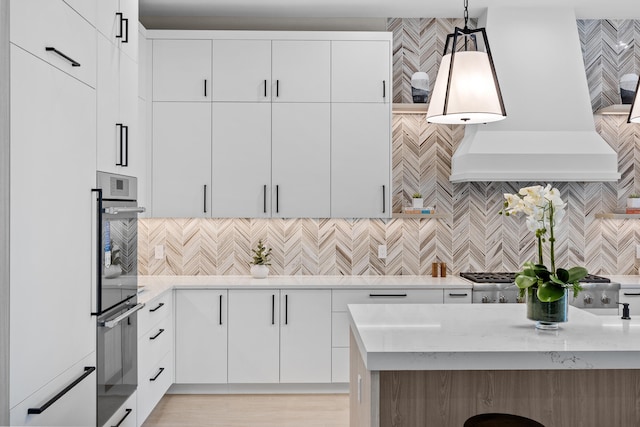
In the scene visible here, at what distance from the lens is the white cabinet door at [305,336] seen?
4.09 meters

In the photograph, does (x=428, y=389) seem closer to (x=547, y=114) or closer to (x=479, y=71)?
(x=479, y=71)

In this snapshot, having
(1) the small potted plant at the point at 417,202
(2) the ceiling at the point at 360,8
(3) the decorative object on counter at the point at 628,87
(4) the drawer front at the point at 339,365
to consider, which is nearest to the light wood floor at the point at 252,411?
(4) the drawer front at the point at 339,365

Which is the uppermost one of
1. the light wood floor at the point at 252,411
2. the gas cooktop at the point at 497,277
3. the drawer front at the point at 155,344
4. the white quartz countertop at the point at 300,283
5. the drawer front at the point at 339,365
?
the gas cooktop at the point at 497,277

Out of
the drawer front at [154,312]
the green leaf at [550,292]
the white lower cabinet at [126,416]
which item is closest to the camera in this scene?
the green leaf at [550,292]

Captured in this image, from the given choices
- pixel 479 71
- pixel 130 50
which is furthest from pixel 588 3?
pixel 130 50

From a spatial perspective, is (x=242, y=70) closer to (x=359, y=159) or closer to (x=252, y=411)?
(x=359, y=159)

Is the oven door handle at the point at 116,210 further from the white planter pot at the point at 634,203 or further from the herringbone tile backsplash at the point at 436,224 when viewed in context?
the white planter pot at the point at 634,203

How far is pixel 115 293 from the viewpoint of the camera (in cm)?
269

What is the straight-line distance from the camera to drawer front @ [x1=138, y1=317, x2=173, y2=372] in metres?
3.29

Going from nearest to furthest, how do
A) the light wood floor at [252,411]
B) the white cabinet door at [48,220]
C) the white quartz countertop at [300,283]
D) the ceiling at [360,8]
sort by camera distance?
the white cabinet door at [48,220], the light wood floor at [252,411], the white quartz countertop at [300,283], the ceiling at [360,8]

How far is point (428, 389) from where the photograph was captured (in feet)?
7.13

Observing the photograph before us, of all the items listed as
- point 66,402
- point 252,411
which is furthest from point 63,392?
point 252,411

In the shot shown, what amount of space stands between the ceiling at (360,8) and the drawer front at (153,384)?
2.58 meters

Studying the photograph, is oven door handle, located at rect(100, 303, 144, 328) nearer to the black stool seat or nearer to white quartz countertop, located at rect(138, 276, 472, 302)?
white quartz countertop, located at rect(138, 276, 472, 302)
